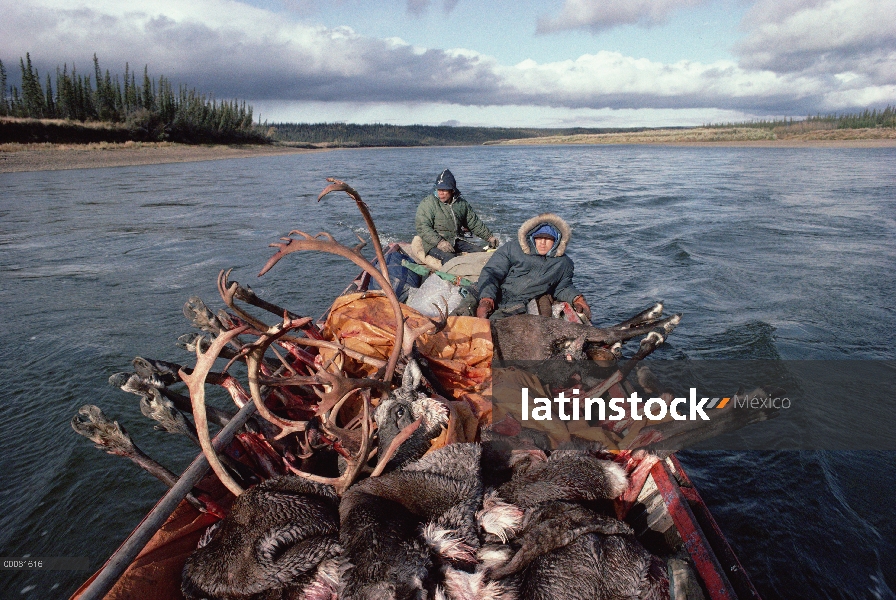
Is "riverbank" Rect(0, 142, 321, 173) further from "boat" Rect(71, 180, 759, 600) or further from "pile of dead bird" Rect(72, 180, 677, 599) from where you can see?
"pile of dead bird" Rect(72, 180, 677, 599)

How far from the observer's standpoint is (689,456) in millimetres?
5965

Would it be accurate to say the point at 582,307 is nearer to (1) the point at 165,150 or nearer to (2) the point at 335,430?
(2) the point at 335,430

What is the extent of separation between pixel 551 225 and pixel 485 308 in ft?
4.37

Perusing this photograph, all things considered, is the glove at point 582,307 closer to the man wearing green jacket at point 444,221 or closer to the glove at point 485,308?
the glove at point 485,308

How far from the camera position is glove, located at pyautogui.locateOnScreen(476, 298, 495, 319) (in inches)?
227

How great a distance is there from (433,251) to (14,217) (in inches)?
727

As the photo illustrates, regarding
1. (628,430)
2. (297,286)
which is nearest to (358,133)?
(297,286)

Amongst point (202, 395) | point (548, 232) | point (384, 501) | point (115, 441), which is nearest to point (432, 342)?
point (384, 501)

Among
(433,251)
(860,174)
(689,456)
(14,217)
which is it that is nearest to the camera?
(689,456)

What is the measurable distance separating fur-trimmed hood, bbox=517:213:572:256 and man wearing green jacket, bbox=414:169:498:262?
7.89 feet

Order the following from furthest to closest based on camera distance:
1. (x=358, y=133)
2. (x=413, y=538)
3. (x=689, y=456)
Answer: (x=358, y=133), (x=689, y=456), (x=413, y=538)

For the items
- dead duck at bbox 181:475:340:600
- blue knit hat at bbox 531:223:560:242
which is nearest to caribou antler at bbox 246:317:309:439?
dead duck at bbox 181:475:340:600

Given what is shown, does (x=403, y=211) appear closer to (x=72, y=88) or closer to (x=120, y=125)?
(x=120, y=125)

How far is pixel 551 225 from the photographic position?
241 inches
